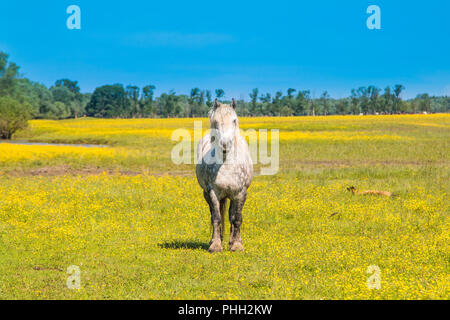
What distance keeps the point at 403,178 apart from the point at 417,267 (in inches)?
545

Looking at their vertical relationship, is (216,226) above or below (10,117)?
below

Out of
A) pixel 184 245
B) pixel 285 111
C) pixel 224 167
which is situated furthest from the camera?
pixel 285 111

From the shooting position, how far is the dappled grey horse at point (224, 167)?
314 inches

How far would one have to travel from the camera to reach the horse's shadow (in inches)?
395

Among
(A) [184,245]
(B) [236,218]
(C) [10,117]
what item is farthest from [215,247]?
(C) [10,117]

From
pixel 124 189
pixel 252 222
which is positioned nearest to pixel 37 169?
pixel 124 189

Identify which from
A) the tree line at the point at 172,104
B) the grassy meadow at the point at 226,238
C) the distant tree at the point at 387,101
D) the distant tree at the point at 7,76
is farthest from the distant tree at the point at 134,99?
the grassy meadow at the point at 226,238

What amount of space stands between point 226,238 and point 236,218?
1.77m

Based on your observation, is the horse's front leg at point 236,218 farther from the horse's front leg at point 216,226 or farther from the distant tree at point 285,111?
the distant tree at point 285,111

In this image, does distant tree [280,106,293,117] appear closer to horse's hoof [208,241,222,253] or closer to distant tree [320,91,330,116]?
distant tree [320,91,330,116]

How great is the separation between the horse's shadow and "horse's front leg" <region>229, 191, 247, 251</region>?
85 cm

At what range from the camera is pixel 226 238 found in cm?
1095

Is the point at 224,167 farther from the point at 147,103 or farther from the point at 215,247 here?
the point at 147,103
